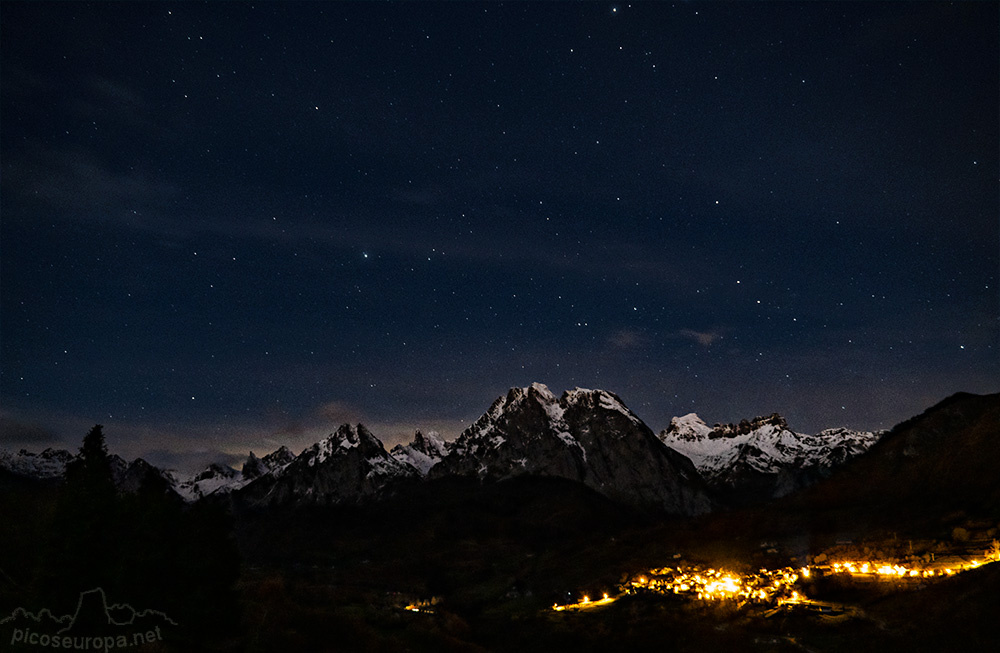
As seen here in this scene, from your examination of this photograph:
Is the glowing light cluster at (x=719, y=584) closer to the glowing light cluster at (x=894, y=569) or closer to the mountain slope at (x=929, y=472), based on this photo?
the glowing light cluster at (x=894, y=569)

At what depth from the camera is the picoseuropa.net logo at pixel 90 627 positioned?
31.1 meters

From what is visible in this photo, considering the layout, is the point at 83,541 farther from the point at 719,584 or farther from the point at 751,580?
the point at 751,580

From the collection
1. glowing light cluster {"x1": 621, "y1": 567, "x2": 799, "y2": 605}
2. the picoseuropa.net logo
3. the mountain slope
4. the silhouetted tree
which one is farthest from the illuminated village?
the silhouetted tree

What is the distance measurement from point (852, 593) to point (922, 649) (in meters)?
28.7

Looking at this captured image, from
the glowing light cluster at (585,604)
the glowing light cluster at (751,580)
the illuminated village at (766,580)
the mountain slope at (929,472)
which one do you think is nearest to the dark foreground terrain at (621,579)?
the mountain slope at (929,472)

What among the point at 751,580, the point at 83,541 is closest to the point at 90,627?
the point at 83,541

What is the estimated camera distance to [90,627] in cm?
3369

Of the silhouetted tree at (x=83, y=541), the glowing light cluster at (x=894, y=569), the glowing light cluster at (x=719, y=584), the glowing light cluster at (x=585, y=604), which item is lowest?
the glowing light cluster at (x=585, y=604)

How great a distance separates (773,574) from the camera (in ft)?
280

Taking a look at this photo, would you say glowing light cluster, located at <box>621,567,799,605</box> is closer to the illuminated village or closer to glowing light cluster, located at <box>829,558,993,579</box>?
the illuminated village

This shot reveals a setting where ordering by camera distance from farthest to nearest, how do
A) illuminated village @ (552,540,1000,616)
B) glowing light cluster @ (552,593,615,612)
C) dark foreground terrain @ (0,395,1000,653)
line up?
1. glowing light cluster @ (552,593,615,612)
2. illuminated village @ (552,540,1000,616)
3. dark foreground terrain @ (0,395,1000,653)

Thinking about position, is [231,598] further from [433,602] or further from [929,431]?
[929,431]

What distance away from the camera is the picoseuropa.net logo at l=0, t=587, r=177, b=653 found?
31125 mm

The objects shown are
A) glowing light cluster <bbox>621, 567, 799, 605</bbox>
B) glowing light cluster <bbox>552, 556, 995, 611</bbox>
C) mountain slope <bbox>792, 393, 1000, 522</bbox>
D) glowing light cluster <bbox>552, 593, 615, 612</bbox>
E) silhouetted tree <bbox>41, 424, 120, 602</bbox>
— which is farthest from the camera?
glowing light cluster <bbox>552, 593, 615, 612</bbox>
